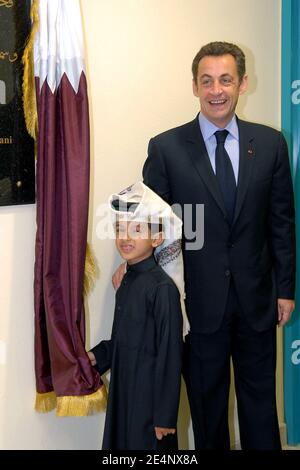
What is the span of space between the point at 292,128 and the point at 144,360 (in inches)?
55.0

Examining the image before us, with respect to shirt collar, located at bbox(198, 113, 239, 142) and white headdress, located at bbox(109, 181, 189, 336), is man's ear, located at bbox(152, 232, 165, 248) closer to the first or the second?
white headdress, located at bbox(109, 181, 189, 336)

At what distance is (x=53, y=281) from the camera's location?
1850mm

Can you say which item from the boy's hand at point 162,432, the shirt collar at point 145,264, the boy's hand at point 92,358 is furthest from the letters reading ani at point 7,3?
the boy's hand at point 162,432

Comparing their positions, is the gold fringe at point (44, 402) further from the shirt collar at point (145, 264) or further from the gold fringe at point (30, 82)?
the gold fringe at point (30, 82)

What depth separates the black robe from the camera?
1.71m

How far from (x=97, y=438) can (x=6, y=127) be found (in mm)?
1251

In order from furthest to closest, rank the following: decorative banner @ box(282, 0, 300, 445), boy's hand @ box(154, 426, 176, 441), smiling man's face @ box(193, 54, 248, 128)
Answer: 1. decorative banner @ box(282, 0, 300, 445)
2. smiling man's face @ box(193, 54, 248, 128)
3. boy's hand @ box(154, 426, 176, 441)

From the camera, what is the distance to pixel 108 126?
2084 millimetres

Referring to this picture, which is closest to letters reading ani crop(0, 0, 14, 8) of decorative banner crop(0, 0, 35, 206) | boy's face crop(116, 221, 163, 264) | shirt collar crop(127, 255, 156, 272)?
decorative banner crop(0, 0, 35, 206)

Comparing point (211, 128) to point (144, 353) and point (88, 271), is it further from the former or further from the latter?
point (144, 353)

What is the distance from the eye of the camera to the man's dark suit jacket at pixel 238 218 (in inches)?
73.3

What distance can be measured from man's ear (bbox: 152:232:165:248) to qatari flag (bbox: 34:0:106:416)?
243mm

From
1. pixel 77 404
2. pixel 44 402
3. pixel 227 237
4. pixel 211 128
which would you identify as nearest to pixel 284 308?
pixel 227 237
